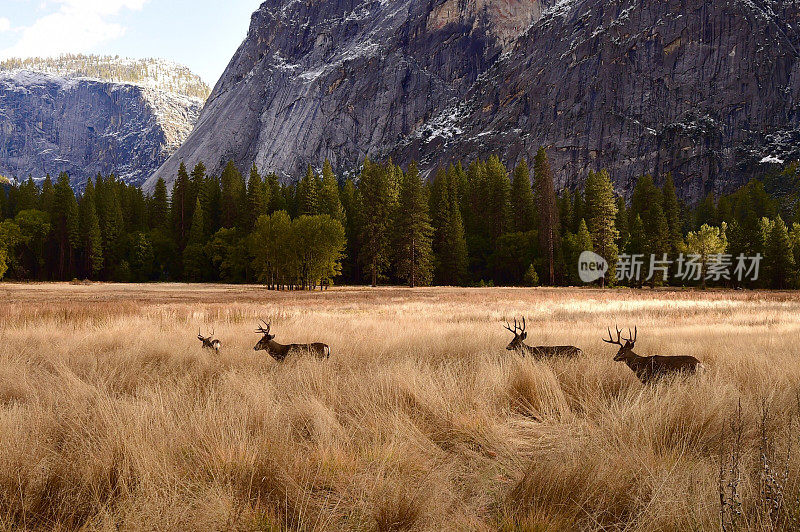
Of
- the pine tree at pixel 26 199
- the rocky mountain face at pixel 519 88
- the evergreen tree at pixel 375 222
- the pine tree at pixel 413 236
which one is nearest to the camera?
the pine tree at pixel 413 236

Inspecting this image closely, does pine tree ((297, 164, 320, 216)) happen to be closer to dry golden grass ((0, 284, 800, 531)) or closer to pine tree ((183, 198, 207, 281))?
pine tree ((183, 198, 207, 281))

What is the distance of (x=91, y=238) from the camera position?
56062 mm

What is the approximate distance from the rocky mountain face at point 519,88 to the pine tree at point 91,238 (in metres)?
71.5

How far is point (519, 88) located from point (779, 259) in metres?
88.5

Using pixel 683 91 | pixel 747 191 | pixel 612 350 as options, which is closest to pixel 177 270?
pixel 612 350

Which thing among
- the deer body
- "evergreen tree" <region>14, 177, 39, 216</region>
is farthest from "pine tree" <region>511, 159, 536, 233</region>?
"evergreen tree" <region>14, 177, 39, 216</region>

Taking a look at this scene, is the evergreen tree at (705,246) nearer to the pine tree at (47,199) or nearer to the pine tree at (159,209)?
the pine tree at (159,209)

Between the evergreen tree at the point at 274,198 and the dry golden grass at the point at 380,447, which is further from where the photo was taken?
the evergreen tree at the point at 274,198

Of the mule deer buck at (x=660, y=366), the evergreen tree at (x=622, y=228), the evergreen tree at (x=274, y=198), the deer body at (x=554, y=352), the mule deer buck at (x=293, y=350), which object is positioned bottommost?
the mule deer buck at (x=293, y=350)

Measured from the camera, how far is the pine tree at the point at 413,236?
45.8 meters

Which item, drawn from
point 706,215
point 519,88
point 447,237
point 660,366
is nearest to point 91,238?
point 447,237

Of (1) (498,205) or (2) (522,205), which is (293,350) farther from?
(2) (522,205)

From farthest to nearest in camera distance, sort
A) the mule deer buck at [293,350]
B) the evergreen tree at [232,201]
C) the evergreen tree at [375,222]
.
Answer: the evergreen tree at [232,201], the evergreen tree at [375,222], the mule deer buck at [293,350]

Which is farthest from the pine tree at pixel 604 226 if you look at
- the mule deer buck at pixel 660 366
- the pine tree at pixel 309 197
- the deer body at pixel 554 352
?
the mule deer buck at pixel 660 366
